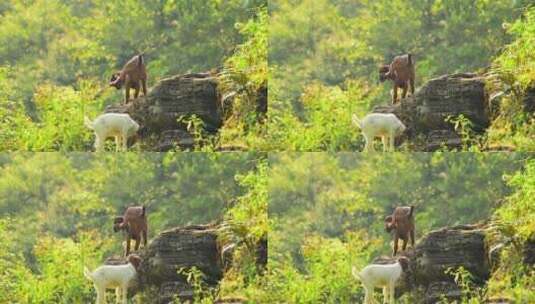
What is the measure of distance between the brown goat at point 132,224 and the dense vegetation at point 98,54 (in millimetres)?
383

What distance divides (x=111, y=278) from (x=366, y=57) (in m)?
1.56

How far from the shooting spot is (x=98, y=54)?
18.7ft

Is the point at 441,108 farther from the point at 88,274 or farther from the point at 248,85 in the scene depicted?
the point at 88,274

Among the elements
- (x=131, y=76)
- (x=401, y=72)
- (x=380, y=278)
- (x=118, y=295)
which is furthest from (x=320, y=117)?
(x=118, y=295)

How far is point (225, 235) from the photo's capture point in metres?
5.71

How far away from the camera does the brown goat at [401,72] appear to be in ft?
18.6

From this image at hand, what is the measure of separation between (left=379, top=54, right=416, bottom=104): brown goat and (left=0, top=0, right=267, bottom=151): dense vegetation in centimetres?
57

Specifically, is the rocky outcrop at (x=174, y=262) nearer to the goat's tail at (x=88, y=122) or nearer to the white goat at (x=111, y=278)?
the white goat at (x=111, y=278)

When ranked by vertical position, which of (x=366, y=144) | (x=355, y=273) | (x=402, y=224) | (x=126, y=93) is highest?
(x=126, y=93)

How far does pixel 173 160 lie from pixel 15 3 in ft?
3.40

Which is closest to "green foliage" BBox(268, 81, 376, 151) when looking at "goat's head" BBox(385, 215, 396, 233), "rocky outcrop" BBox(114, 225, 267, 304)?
"goat's head" BBox(385, 215, 396, 233)

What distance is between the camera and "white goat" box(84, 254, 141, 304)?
562 cm

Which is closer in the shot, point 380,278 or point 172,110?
point 380,278

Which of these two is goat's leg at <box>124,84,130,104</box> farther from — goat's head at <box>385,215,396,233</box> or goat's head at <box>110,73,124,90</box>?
goat's head at <box>385,215,396,233</box>
